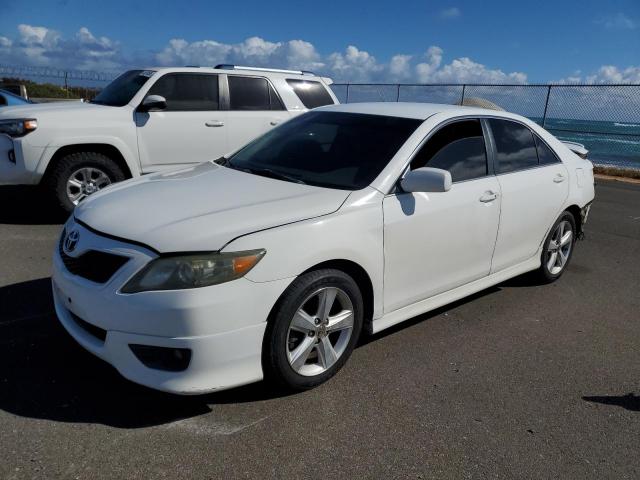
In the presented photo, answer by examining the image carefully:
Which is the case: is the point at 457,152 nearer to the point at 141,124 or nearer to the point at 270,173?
the point at 270,173

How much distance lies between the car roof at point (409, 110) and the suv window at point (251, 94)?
315 cm

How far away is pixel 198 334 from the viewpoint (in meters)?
2.70

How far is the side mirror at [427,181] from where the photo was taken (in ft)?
11.2

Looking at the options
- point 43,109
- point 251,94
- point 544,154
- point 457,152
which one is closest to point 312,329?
point 457,152

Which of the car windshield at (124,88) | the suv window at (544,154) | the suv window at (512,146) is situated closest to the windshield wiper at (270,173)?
the suv window at (512,146)

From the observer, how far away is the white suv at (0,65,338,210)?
6.32 metres

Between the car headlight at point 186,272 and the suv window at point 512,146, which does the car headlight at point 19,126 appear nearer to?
the car headlight at point 186,272

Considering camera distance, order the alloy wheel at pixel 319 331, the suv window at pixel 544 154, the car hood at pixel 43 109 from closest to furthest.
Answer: the alloy wheel at pixel 319 331, the suv window at pixel 544 154, the car hood at pixel 43 109

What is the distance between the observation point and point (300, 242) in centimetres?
297

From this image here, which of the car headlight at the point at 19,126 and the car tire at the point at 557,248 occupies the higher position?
the car headlight at the point at 19,126

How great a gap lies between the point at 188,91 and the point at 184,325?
5129 mm

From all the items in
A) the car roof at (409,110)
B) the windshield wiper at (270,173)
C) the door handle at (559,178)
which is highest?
the car roof at (409,110)

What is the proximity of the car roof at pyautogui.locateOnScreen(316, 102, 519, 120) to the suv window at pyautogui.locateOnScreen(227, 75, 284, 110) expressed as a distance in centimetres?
315

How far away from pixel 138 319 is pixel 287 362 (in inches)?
31.6
